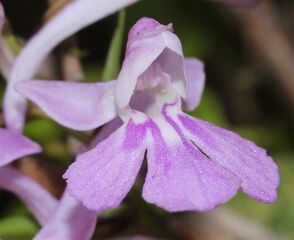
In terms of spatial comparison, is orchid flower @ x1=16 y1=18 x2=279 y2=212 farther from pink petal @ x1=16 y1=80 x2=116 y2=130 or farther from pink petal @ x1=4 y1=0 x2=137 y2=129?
pink petal @ x1=4 y1=0 x2=137 y2=129

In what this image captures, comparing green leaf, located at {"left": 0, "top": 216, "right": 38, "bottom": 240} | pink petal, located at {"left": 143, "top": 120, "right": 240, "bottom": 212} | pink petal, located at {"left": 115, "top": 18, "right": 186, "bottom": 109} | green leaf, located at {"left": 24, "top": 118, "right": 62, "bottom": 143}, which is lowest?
green leaf, located at {"left": 24, "top": 118, "right": 62, "bottom": 143}

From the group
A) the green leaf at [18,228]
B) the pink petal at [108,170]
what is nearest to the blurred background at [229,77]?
the green leaf at [18,228]

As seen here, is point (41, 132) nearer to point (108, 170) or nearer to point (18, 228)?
point (18, 228)

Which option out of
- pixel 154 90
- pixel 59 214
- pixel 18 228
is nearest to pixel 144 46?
pixel 154 90

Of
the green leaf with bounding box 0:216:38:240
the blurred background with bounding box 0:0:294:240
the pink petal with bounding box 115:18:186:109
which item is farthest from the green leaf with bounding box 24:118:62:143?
the pink petal with bounding box 115:18:186:109

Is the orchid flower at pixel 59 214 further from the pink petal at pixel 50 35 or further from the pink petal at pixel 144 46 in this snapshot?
the pink petal at pixel 144 46

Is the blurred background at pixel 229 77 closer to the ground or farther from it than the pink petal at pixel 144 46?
closer to the ground

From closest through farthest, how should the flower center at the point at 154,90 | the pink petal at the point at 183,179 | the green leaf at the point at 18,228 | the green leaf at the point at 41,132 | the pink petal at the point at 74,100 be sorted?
the pink petal at the point at 183,179 → the pink petal at the point at 74,100 → the flower center at the point at 154,90 → the green leaf at the point at 18,228 → the green leaf at the point at 41,132
